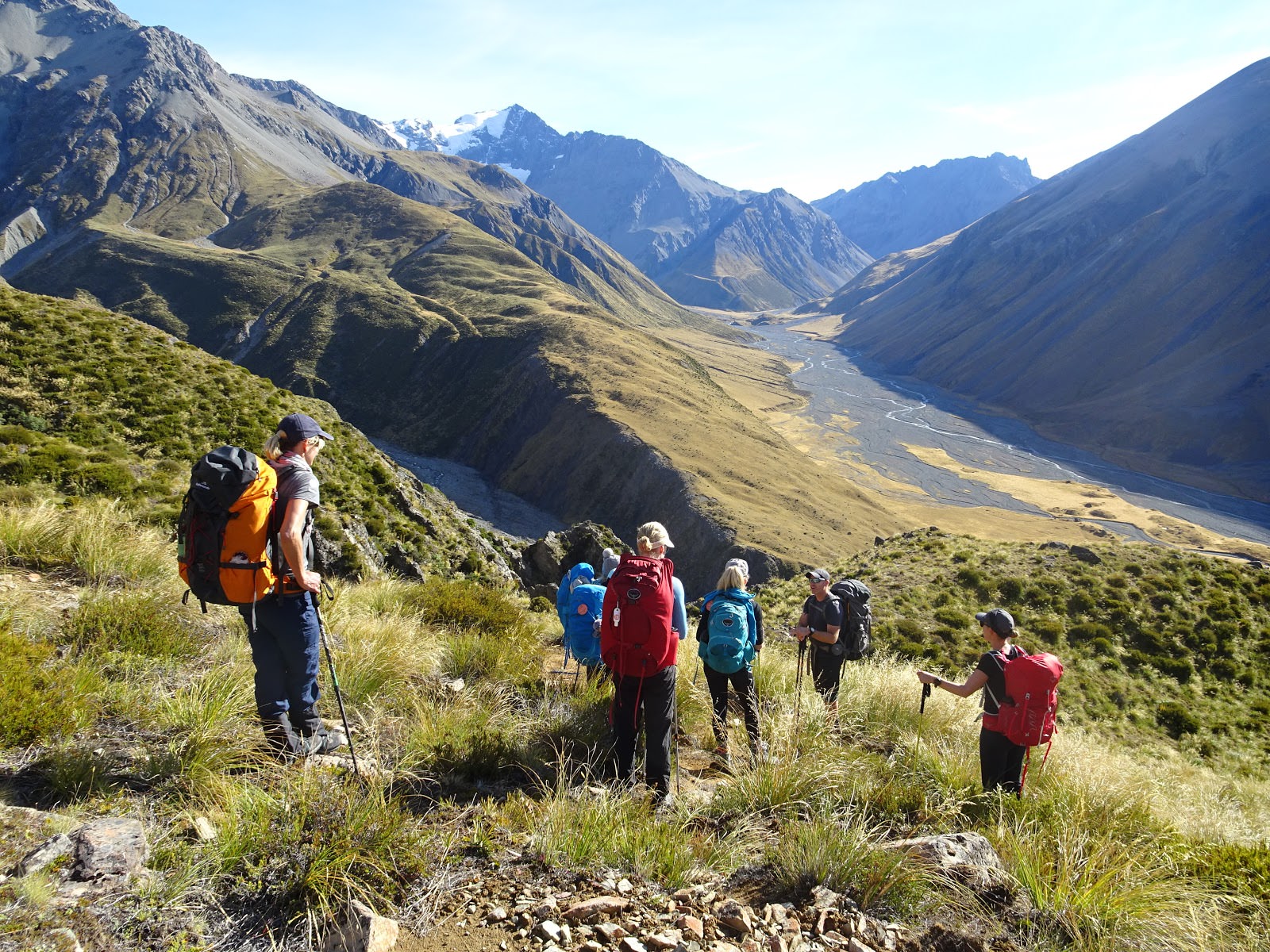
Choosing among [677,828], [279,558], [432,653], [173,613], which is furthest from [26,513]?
[677,828]

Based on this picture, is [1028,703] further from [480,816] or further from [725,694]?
[480,816]

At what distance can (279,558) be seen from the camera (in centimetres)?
423

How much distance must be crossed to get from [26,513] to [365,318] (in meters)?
86.6

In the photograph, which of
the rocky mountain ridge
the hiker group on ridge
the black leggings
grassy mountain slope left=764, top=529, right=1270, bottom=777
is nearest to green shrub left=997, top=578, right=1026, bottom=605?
grassy mountain slope left=764, top=529, right=1270, bottom=777

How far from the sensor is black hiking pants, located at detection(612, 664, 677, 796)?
16.0 ft

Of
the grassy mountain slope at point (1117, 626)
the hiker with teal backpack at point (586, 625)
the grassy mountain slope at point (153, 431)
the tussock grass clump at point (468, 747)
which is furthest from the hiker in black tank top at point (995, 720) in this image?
the grassy mountain slope at point (1117, 626)

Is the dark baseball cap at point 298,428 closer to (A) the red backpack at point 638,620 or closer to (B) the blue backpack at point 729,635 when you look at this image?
(A) the red backpack at point 638,620

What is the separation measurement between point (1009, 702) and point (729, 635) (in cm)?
223

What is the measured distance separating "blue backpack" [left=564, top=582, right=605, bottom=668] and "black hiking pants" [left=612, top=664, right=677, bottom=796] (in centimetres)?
187

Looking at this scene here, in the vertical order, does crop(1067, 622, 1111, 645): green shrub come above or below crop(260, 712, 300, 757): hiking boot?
below

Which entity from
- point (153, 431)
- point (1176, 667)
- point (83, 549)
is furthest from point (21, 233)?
point (1176, 667)

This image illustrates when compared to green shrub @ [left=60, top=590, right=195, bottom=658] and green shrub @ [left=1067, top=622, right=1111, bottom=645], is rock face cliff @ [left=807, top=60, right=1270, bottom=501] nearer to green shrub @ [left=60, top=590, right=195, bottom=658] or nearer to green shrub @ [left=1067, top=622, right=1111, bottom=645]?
green shrub @ [left=1067, top=622, right=1111, bottom=645]

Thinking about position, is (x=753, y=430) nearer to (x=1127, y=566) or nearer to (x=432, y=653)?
(x=1127, y=566)

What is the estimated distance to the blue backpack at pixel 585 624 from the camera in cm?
683
